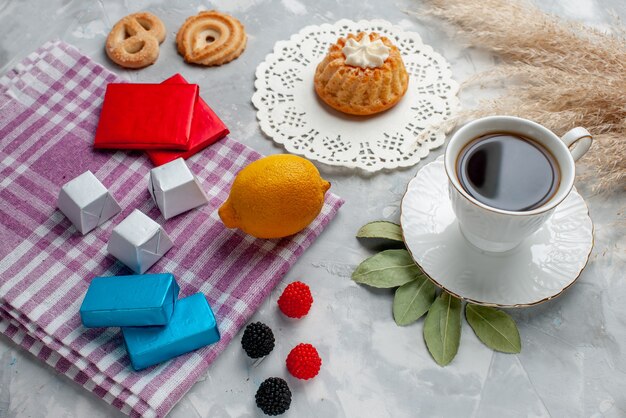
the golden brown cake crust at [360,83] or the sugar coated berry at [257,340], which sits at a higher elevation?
the golden brown cake crust at [360,83]

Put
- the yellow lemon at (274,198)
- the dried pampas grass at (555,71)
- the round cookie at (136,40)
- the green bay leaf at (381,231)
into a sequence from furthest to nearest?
1. the round cookie at (136,40)
2. the dried pampas grass at (555,71)
3. the green bay leaf at (381,231)
4. the yellow lemon at (274,198)

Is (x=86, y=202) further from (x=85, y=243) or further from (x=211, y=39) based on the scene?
(x=211, y=39)

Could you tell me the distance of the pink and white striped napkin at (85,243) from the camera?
3.96 ft

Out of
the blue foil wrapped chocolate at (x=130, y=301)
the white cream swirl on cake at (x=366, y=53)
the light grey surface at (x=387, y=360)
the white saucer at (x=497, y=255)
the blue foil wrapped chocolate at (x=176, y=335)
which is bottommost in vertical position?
the light grey surface at (x=387, y=360)

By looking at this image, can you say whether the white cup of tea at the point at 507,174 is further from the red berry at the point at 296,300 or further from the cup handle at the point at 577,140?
the red berry at the point at 296,300

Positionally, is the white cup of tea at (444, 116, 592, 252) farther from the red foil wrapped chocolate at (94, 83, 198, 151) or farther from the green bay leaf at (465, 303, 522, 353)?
the red foil wrapped chocolate at (94, 83, 198, 151)

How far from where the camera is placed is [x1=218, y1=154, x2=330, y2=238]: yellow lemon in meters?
1.25

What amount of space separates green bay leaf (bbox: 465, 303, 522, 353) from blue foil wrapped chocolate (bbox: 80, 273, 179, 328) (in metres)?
0.56

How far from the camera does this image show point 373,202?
145 cm

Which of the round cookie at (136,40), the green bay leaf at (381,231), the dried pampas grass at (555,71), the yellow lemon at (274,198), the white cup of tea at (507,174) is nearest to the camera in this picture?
the white cup of tea at (507,174)

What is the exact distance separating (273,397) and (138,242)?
0.38 metres

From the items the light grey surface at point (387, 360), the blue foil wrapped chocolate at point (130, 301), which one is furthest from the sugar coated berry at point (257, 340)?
the blue foil wrapped chocolate at point (130, 301)

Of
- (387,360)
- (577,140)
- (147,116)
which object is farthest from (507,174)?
(147,116)

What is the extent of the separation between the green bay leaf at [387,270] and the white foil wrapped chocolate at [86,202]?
1.71ft
